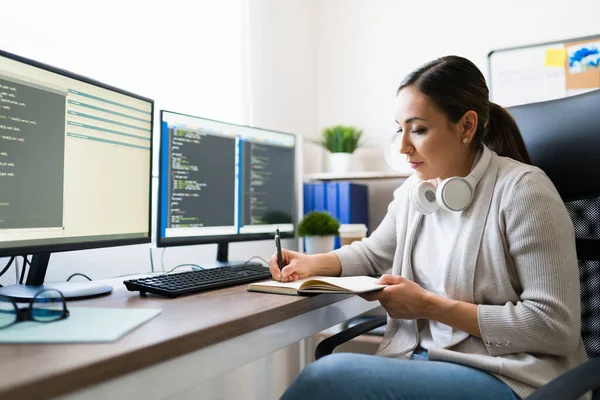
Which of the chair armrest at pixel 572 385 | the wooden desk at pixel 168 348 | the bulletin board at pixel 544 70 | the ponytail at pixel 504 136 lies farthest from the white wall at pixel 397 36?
the chair armrest at pixel 572 385

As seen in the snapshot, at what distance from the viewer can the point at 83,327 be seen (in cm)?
71

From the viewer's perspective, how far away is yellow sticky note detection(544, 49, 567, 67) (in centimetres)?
206

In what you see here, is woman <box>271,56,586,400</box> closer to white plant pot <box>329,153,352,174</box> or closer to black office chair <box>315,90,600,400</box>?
black office chair <box>315,90,600,400</box>

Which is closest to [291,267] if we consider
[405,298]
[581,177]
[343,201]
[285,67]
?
[405,298]

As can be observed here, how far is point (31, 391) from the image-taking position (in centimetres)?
50

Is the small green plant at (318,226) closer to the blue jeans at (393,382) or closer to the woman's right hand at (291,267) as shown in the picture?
the woman's right hand at (291,267)

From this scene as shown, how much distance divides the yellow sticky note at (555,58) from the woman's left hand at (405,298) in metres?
1.51

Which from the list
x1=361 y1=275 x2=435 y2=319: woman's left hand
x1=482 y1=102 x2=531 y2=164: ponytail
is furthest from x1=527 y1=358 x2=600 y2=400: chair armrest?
x1=482 y1=102 x2=531 y2=164: ponytail

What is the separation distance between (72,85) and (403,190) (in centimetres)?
81

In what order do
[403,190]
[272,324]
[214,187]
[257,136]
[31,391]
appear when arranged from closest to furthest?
[31,391]
[272,324]
[403,190]
[214,187]
[257,136]

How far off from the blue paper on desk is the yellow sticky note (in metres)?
1.91

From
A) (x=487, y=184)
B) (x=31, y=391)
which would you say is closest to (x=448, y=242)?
(x=487, y=184)

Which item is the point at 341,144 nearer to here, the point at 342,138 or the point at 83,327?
the point at 342,138

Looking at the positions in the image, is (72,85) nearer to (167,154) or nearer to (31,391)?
(167,154)
